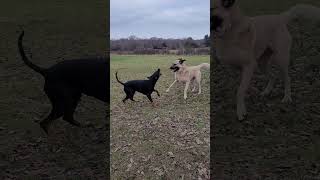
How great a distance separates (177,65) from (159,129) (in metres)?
0.74

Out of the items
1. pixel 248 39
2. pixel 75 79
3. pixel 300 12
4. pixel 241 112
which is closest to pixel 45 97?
pixel 75 79

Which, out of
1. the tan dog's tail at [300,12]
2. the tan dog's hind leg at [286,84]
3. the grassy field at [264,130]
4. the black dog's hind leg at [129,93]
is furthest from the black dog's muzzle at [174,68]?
the tan dog's tail at [300,12]

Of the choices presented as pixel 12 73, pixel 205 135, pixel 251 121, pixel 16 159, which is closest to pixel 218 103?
pixel 251 121

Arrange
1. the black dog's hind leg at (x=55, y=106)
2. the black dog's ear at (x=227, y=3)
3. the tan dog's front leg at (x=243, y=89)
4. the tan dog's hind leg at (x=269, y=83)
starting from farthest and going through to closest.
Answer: the tan dog's hind leg at (x=269, y=83) < the tan dog's front leg at (x=243, y=89) < the black dog's hind leg at (x=55, y=106) < the black dog's ear at (x=227, y=3)

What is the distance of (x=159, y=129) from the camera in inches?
175

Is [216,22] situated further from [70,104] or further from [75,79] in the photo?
[70,104]

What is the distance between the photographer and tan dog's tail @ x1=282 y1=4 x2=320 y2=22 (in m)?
4.96

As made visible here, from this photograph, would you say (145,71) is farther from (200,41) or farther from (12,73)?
(12,73)

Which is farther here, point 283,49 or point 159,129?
point 283,49

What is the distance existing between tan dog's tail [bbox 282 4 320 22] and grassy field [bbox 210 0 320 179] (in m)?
0.23

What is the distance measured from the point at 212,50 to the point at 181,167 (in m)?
1.28

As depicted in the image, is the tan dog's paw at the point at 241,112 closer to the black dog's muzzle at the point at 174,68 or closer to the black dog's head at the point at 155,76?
the black dog's muzzle at the point at 174,68

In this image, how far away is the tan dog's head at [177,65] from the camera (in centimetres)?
415

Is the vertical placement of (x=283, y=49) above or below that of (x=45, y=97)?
above
